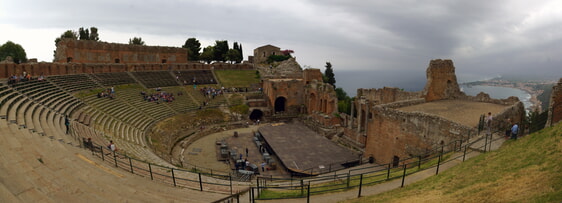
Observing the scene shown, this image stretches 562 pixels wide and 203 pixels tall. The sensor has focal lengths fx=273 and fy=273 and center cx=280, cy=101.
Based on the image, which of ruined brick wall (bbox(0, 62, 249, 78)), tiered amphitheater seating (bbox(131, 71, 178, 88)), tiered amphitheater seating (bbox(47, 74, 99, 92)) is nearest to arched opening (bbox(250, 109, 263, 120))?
tiered amphitheater seating (bbox(131, 71, 178, 88))

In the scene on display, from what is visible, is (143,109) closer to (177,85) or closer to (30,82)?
(30,82)

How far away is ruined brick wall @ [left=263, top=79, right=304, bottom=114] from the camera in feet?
117

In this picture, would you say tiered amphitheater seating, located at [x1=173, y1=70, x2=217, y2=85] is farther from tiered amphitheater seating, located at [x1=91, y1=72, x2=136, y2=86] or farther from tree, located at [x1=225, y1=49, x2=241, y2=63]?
tree, located at [x1=225, y1=49, x2=241, y2=63]

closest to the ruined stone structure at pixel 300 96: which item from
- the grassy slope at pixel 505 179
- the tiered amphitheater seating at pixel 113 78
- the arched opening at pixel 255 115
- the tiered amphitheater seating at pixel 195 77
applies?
the arched opening at pixel 255 115

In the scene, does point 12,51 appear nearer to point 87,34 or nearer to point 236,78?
point 87,34

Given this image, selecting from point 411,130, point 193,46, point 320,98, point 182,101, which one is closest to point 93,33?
point 193,46

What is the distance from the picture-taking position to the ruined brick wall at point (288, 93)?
117 ft

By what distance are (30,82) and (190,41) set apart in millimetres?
39927

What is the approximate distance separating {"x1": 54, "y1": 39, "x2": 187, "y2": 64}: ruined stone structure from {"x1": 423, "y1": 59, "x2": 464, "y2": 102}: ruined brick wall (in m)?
41.3

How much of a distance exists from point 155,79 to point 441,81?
111 ft

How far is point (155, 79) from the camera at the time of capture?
3719 cm

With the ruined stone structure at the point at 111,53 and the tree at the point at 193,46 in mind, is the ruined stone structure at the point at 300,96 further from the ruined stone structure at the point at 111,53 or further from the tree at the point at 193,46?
the tree at the point at 193,46

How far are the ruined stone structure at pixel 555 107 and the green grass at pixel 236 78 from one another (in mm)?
35726

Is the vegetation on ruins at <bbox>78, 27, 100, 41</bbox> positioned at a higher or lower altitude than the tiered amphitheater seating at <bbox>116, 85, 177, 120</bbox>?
higher
